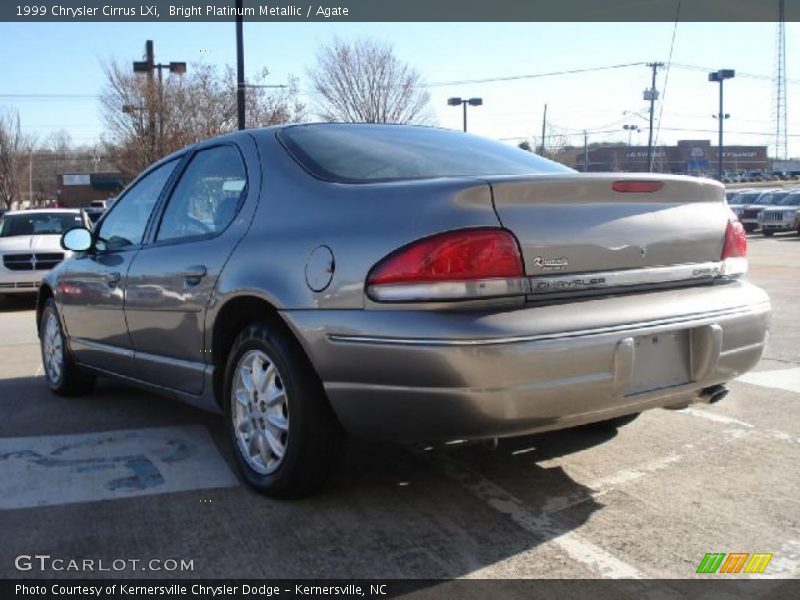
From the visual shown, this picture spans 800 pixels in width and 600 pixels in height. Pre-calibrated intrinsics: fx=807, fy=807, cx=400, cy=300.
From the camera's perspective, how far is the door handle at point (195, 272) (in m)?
3.83

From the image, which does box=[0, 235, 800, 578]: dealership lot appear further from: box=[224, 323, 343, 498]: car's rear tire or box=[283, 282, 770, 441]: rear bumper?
box=[283, 282, 770, 441]: rear bumper

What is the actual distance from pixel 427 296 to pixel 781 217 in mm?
31940

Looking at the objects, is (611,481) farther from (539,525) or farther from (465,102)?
(465,102)

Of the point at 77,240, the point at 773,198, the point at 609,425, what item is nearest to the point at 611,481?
the point at 609,425

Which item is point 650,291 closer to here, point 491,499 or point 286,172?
point 491,499

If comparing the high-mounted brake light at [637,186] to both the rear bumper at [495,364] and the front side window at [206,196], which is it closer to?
the rear bumper at [495,364]

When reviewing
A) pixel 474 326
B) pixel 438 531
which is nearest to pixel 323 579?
pixel 438 531

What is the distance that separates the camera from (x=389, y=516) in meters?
3.32

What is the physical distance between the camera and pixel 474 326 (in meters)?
2.80

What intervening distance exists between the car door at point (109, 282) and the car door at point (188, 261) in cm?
17

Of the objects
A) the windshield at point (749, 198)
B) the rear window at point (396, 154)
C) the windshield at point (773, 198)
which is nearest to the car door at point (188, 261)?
the rear window at point (396, 154)

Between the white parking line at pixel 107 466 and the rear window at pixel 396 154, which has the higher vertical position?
the rear window at pixel 396 154

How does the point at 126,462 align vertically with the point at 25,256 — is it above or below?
below

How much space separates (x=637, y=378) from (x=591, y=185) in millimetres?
775
